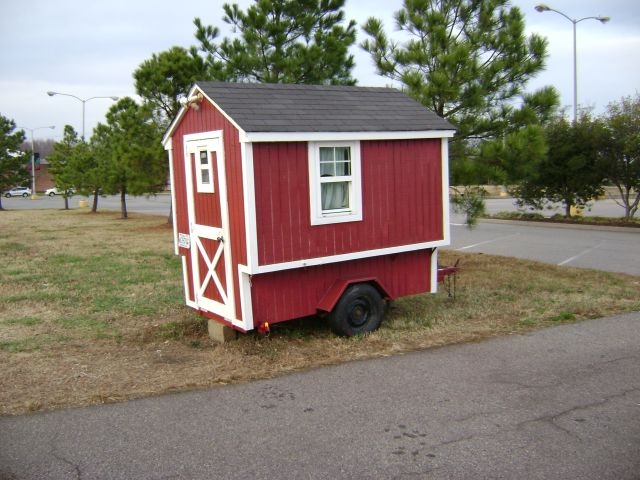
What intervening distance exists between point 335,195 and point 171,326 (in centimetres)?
275

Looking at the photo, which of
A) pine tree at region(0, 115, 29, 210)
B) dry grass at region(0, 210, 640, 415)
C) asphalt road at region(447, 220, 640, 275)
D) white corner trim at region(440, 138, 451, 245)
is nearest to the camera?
dry grass at region(0, 210, 640, 415)

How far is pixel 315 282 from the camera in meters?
7.00

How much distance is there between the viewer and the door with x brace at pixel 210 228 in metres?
6.77

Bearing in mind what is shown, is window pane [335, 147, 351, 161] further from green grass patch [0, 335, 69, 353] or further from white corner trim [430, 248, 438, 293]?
green grass patch [0, 335, 69, 353]

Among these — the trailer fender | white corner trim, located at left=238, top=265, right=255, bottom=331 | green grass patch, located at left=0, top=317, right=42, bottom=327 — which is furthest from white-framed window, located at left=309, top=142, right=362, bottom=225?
green grass patch, located at left=0, top=317, right=42, bottom=327

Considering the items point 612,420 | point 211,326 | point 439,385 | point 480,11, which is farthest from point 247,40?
point 612,420

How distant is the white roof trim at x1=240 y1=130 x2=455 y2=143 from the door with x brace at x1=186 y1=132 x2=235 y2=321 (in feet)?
2.11

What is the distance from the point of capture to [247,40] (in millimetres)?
13953

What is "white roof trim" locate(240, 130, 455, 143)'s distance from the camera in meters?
6.22

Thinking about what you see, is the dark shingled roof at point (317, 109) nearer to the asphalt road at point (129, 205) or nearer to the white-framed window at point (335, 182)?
the white-framed window at point (335, 182)

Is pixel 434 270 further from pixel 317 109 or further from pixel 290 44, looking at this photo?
pixel 290 44

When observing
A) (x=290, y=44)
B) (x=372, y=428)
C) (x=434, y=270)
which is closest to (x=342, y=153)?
(x=434, y=270)

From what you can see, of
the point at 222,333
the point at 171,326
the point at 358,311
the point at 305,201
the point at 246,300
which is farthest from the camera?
the point at 171,326

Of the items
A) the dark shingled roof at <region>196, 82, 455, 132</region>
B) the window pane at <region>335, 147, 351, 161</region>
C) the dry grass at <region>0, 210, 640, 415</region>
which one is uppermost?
the dark shingled roof at <region>196, 82, 455, 132</region>
